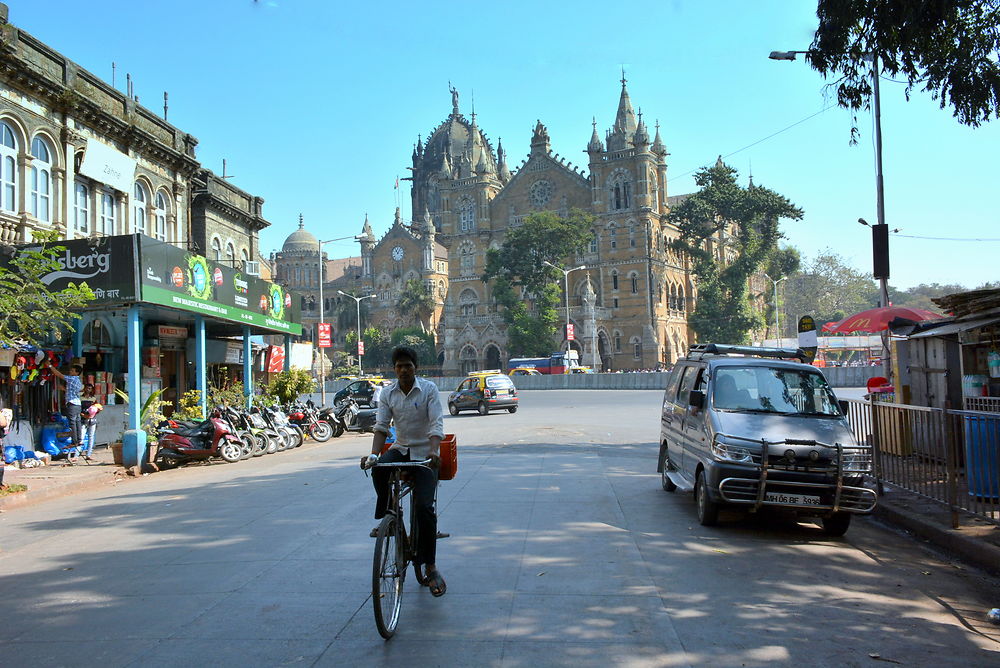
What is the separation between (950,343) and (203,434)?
13420 millimetres

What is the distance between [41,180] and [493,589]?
16177 millimetres

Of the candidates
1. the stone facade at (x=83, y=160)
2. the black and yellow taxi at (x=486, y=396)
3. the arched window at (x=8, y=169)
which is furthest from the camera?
the black and yellow taxi at (x=486, y=396)

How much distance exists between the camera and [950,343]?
12156 mm

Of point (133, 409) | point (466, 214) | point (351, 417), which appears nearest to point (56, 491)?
point (133, 409)

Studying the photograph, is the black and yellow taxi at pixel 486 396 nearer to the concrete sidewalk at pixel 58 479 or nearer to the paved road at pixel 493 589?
the concrete sidewalk at pixel 58 479

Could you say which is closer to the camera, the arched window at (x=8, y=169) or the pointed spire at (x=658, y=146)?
the arched window at (x=8, y=169)

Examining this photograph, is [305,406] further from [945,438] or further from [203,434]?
[945,438]

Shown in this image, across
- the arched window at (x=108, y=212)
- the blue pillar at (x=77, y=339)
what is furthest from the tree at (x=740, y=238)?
the blue pillar at (x=77, y=339)

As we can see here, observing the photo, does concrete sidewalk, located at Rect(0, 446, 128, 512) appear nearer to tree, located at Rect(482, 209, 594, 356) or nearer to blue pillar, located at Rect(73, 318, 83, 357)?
blue pillar, located at Rect(73, 318, 83, 357)

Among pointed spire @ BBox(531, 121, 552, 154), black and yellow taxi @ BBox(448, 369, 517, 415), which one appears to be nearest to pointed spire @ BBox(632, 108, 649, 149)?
pointed spire @ BBox(531, 121, 552, 154)

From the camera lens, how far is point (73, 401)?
600 inches

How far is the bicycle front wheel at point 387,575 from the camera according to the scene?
4496mm

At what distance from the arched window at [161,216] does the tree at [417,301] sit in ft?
221

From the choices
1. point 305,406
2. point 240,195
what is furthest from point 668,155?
point 305,406
